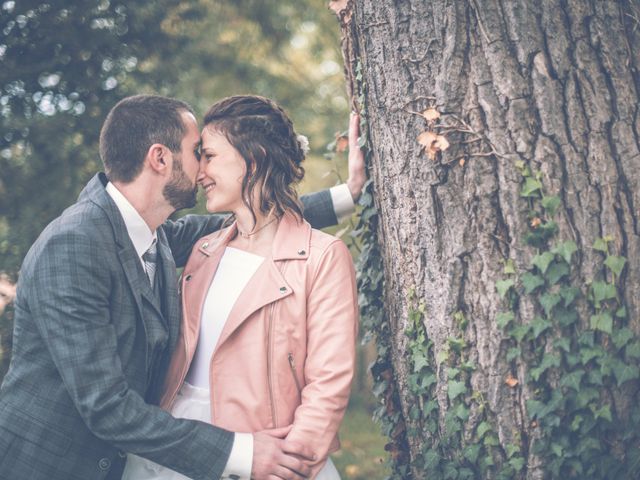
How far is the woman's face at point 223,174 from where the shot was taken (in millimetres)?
3049

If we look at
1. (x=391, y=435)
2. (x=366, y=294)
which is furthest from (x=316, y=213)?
(x=391, y=435)

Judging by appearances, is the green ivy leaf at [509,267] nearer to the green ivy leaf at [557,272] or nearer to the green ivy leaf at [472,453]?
the green ivy leaf at [557,272]

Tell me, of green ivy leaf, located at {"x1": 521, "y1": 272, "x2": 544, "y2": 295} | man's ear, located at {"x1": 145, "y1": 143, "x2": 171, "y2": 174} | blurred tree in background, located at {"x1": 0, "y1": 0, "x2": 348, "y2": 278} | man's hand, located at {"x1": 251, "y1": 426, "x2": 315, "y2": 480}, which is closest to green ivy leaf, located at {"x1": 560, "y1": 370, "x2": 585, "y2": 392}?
green ivy leaf, located at {"x1": 521, "y1": 272, "x2": 544, "y2": 295}

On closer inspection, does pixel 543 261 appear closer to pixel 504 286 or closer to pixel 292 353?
pixel 504 286

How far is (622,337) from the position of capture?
8.05ft

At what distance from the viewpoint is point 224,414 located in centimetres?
274

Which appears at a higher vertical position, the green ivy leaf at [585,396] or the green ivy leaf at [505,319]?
the green ivy leaf at [505,319]

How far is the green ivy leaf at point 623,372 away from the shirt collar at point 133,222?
1.95m

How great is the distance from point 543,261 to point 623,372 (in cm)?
48

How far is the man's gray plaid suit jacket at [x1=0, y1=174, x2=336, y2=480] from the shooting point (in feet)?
8.47

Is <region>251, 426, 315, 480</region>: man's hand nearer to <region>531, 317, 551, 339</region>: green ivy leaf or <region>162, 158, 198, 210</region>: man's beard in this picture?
<region>531, 317, 551, 339</region>: green ivy leaf

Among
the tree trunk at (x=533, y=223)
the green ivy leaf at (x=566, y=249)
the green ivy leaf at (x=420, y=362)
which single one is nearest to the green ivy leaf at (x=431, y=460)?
the tree trunk at (x=533, y=223)

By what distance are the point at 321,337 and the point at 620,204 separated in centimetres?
122

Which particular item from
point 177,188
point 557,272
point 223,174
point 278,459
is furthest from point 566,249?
point 177,188
